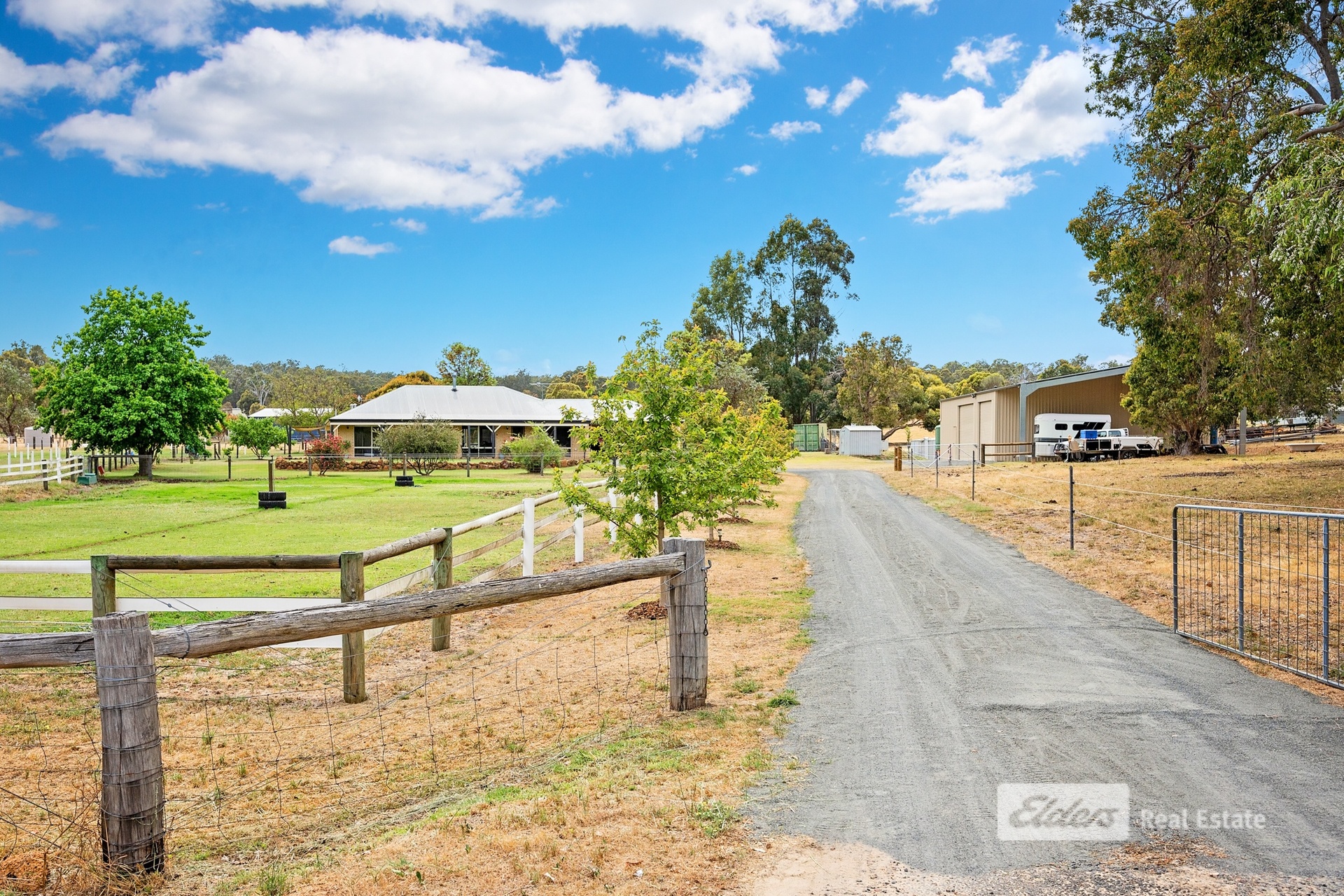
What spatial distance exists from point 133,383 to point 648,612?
3725 cm

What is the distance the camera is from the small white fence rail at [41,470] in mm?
31125

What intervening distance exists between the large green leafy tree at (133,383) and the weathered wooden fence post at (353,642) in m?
36.5

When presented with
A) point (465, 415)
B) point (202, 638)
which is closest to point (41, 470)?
point (465, 415)

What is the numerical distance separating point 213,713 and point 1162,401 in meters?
38.7

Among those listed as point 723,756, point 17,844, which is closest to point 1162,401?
point 723,756

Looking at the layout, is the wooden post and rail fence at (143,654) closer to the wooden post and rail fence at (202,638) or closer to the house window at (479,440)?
the wooden post and rail fence at (202,638)

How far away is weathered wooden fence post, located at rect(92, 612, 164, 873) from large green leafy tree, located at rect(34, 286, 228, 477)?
39285mm

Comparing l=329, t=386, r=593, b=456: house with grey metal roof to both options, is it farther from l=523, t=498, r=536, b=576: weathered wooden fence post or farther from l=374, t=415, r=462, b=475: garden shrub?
l=523, t=498, r=536, b=576: weathered wooden fence post

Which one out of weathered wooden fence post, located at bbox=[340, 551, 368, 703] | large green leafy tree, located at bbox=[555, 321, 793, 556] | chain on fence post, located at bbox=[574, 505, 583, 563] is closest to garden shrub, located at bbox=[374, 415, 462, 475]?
chain on fence post, located at bbox=[574, 505, 583, 563]

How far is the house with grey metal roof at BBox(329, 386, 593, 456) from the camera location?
51.5 m

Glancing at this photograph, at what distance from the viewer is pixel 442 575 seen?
27.5ft

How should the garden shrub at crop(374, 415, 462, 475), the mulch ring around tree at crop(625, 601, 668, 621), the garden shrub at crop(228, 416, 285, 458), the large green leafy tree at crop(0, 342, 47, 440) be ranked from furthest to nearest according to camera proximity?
1. the large green leafy tree at crop(0, 342, 47, 440)
2. the garden shrub at crop(374, 415, 462, 475)
3. the garden shrub at crop(228, 416, 285, 458)
4. the mulch ring around tree at crop(625, 601, 668, 621)

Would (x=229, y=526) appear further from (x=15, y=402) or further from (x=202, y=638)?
(x=15, y=402)

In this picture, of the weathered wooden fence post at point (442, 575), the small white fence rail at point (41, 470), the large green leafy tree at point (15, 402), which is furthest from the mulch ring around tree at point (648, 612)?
the large green leafy tree at point (15, 402)
